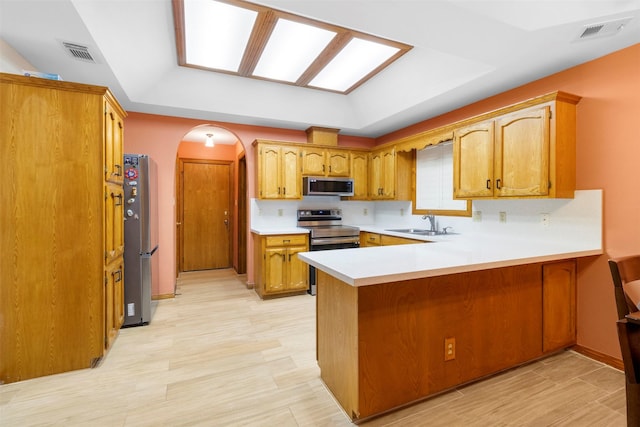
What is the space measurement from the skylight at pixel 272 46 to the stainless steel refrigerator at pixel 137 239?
1.31m

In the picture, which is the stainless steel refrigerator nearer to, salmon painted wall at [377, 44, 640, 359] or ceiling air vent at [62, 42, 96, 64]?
ceiling air vent at [62, 42, 96, 64]

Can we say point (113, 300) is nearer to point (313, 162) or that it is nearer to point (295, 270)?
point (295, 270)

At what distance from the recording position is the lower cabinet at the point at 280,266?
392 centimetres

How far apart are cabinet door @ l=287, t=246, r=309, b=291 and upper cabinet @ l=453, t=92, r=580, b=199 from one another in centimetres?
223

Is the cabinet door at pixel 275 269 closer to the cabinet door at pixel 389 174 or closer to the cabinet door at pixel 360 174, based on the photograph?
the cabinet door at pixel 360 174

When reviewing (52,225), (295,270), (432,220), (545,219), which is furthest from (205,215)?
(545,219)

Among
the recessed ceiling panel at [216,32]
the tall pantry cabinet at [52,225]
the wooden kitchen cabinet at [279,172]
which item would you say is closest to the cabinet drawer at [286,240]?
the wooden kitchen cabinet at [279,172]

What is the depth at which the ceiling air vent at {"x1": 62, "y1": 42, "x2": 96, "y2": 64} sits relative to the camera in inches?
87.4

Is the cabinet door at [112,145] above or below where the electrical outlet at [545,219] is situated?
above

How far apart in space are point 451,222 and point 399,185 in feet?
3.11

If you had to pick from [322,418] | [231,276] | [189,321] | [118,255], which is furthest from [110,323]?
[231,276]

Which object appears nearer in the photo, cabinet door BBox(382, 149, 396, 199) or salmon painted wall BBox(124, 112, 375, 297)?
salmon painted wall BBox(124, 112, 375, 297)

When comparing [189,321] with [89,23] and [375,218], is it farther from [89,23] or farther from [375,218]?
[375,218]

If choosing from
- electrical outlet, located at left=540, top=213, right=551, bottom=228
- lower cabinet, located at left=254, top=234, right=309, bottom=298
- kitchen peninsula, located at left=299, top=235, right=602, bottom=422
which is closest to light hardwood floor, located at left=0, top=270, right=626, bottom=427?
kitchen peninsula, located at left=299, top=235, right=602, bottom=422
